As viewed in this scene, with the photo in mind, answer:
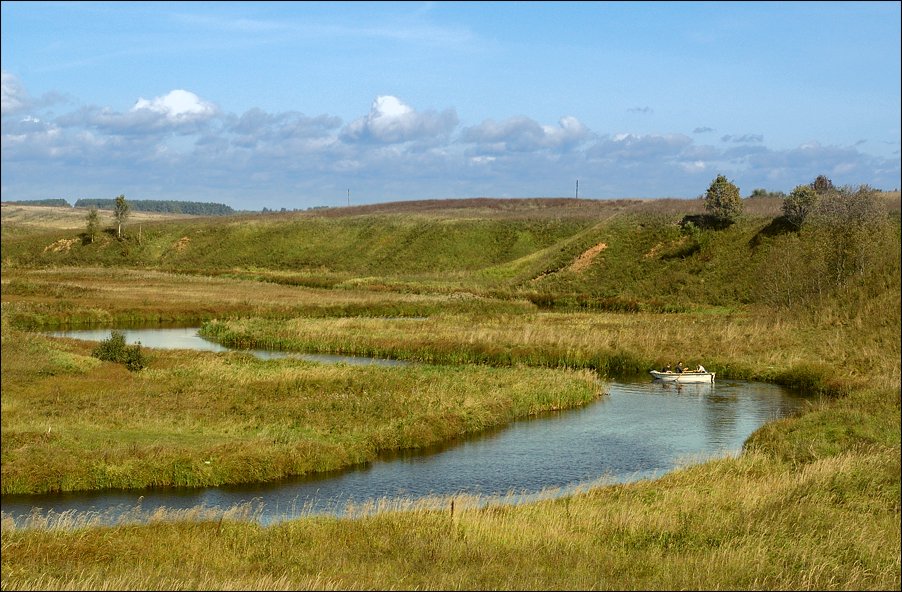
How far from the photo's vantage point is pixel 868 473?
23.6 m

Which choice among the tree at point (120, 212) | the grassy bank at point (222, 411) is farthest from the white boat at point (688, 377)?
the tree at point (120, 212)

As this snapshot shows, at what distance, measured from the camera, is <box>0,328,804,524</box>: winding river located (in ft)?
81.9

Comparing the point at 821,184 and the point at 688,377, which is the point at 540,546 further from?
the point at 821,184

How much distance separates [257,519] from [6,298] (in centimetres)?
6002

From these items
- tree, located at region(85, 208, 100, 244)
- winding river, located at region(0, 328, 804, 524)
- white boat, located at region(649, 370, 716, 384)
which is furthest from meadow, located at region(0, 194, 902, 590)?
tree, located at region(85, 208, 100, 244)

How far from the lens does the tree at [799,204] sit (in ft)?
294

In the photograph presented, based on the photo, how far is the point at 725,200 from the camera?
104688 mm

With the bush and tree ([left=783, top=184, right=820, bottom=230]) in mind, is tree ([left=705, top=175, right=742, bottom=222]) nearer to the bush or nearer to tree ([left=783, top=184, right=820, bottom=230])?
tree ([left=783, top=184, right=820, bottom=230])

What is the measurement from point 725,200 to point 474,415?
2996 inches

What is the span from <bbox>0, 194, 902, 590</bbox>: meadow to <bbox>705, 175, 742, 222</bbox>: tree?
2.51 meters

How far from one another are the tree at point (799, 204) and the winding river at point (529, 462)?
4954 cm

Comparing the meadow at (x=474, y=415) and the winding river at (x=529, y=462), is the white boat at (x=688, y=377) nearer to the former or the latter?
the winding river at (x=529, y=462)

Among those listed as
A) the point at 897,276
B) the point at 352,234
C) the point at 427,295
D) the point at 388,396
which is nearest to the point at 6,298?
the point at 427,295

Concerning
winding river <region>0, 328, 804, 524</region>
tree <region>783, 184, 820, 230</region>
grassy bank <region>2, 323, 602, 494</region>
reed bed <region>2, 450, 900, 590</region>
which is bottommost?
winding river <region>0, 328, 804, 524</region>
